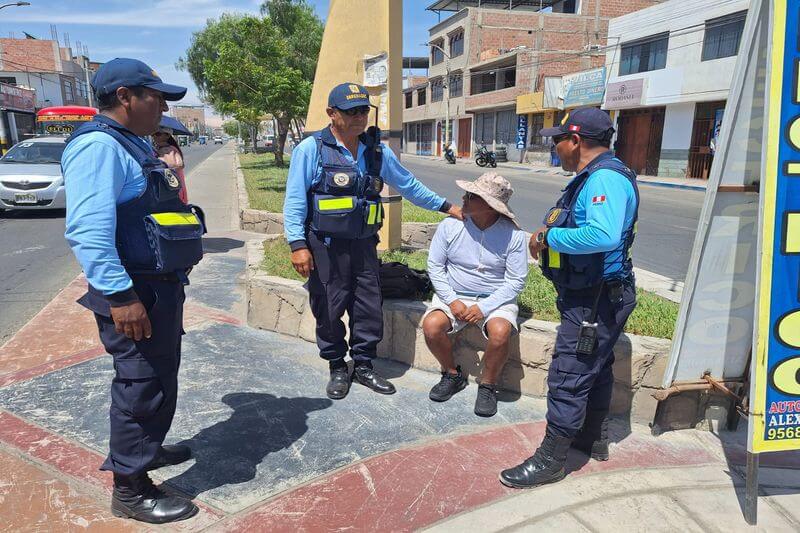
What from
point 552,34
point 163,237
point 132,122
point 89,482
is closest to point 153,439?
point 89,482

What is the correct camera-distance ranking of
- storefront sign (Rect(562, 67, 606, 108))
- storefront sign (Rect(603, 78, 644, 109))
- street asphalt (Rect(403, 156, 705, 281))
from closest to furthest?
street asphalt (Rect(403, 156, 705, 281))
storefront sign (Rect(603, 78, 644, 109))
storefront sign (Rect(562, 67, 606, 108))

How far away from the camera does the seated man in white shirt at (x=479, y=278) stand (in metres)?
3.26

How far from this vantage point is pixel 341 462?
2699mm

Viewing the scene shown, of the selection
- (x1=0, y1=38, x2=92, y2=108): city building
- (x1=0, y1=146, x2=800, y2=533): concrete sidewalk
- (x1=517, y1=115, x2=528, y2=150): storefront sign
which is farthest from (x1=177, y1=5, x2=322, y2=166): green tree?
(x1=0, y1=38, x2=92, y2=108): city building

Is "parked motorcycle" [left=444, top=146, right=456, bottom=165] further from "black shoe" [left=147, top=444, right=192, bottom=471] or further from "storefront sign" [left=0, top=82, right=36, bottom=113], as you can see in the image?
"black shoe" [left=147, top=444, right=192, bottom=471]

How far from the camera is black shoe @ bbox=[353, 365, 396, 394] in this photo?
11.3 feet

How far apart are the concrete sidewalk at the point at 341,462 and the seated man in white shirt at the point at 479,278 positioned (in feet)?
0.79

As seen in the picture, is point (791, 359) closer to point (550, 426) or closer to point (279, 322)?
point (550, 426)

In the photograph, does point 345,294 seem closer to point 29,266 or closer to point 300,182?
point 300,182

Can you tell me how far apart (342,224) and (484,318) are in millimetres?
1068

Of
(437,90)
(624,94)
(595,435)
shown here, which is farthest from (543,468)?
(437,90)

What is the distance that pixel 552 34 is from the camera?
121 ft

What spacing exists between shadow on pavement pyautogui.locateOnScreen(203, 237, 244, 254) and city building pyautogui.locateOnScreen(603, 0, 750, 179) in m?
18.4

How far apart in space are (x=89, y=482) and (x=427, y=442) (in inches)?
65.9
